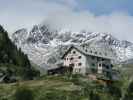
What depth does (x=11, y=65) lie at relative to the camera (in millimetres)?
154250

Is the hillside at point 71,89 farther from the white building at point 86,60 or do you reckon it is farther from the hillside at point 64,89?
the white building at point 86,60

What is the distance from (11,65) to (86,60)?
2979 centimetres

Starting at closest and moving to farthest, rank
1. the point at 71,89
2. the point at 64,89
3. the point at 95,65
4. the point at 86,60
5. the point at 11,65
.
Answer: the point at 64,89, the point at 71,89, the point at 11,65, the point at 86,60, the point at 95,65

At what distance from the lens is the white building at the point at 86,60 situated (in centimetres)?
16112

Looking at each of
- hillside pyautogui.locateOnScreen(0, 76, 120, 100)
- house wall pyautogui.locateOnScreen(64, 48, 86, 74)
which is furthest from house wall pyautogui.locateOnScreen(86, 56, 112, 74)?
hillside pyautogui.locateOnScreen(0, 76, 120, 100)

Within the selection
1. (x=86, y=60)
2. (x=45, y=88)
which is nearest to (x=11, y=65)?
(x=86, y=60)

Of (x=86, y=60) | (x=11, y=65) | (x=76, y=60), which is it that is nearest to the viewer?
(x=11, y=65)

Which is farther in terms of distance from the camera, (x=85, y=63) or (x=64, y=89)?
(x=85, y=63)

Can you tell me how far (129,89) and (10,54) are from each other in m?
106

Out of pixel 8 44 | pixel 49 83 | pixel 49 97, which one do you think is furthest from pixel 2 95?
pixel 8 44

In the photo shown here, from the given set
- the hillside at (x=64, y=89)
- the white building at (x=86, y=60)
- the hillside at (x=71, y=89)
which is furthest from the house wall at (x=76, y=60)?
the hillside at (x=64, y=89)

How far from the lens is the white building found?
529 ft

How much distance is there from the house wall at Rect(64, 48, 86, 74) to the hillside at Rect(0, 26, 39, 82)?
52.4 ft

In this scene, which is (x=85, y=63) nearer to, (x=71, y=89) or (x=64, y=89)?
(x=71, y=89)
